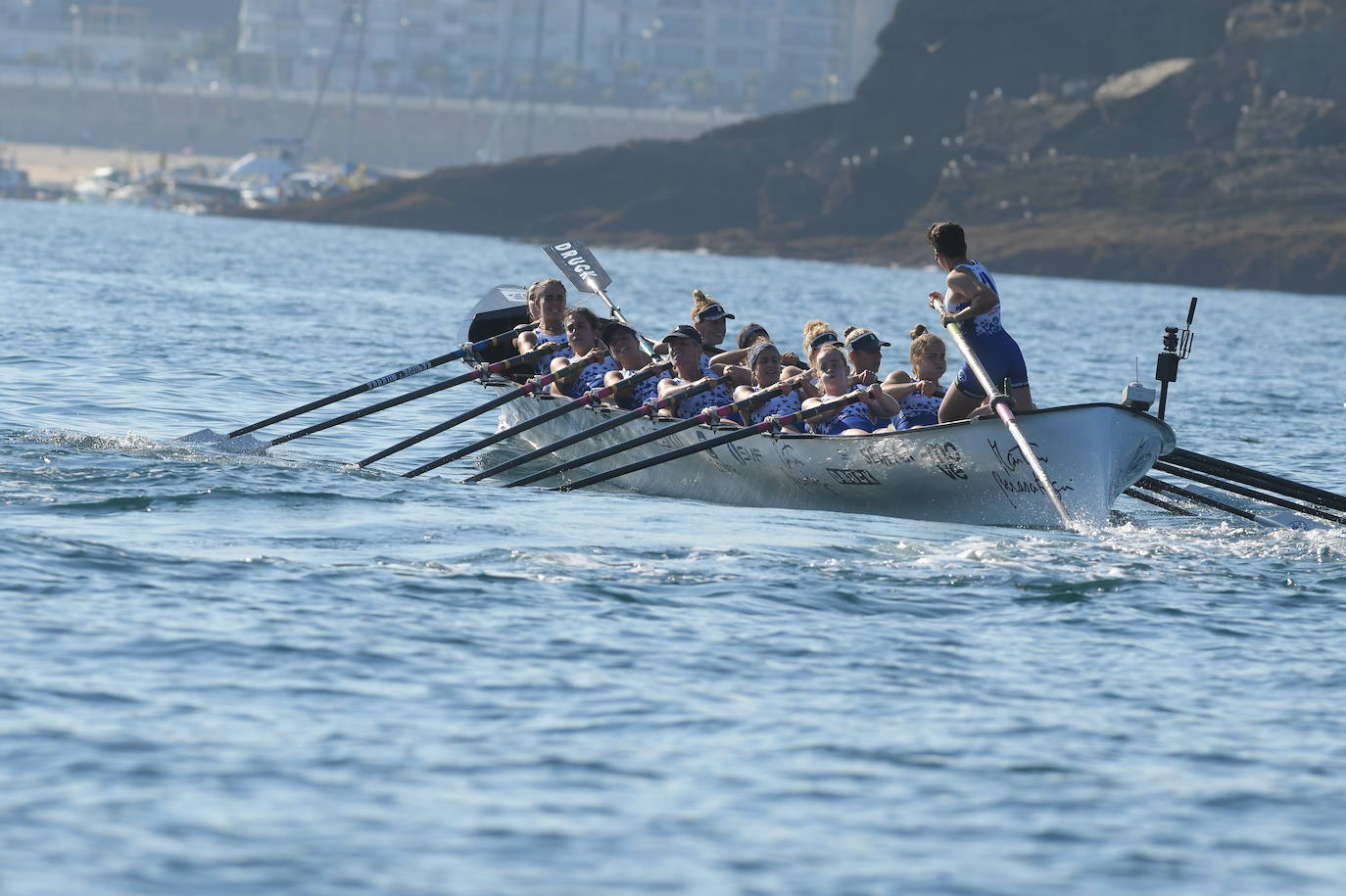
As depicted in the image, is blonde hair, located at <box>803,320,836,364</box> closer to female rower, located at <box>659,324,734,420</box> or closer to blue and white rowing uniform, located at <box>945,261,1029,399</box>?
female rower, located at <box>659,324,734,420</box>

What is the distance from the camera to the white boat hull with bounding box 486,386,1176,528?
12133mm

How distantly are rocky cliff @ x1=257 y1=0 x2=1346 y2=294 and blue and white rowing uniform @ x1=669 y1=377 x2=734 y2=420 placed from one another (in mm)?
57979

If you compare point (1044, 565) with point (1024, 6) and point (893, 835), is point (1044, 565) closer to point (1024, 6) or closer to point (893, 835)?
point (893, 835)

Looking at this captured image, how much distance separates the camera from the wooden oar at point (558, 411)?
1518cm

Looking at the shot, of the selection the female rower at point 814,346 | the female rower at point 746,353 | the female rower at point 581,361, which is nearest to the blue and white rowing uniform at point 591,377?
the female rower at point 581,361

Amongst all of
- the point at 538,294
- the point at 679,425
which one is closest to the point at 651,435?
the point at 679,425

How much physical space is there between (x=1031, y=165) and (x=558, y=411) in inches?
2661

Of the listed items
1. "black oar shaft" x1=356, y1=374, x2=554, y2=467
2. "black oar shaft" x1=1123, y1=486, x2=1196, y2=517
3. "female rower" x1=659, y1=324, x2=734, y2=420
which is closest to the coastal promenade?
"black oar shaft" x1=356, y1=374, x2=554, y2=467

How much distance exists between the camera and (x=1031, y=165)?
80.0m

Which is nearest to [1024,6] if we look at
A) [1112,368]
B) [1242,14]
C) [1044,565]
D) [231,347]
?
[1242,14]

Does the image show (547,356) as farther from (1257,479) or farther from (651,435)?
(1257,479)

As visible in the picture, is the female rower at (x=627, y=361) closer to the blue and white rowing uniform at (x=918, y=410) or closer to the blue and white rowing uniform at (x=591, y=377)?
the blue and white rowing uniform at (x=591, y=377)

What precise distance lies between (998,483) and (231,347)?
17.9 m

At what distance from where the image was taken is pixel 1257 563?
12117 mm
